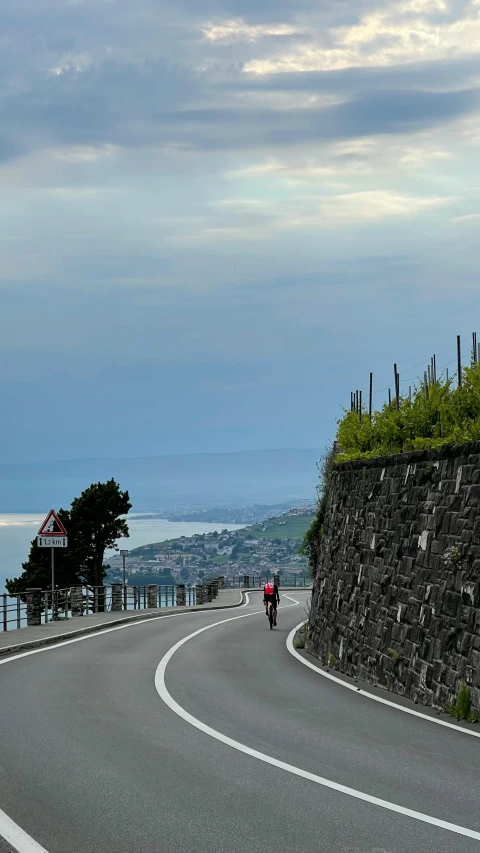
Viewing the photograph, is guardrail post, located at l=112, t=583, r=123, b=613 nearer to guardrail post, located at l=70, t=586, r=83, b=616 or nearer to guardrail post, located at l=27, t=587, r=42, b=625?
guardrail post, located at l=70, t=586, r=83, b=616

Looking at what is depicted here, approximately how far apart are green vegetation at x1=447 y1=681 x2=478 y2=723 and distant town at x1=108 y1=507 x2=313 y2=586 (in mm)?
98982

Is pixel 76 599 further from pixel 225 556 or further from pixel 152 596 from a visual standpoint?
pixel 225 556

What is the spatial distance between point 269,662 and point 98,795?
1217 cm

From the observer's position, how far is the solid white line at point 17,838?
6426mm

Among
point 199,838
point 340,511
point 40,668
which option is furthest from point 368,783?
point 340,511

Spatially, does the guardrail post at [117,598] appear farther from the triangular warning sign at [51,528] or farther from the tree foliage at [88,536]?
the tree foliage at [88,536]

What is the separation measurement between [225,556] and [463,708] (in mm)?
141625

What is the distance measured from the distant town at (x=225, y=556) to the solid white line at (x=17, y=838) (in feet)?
342

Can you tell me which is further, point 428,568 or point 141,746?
point 428,568

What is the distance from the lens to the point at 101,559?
6644 centimetres

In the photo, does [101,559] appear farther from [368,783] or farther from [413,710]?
[368,783]

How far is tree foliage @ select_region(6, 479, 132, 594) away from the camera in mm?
64000

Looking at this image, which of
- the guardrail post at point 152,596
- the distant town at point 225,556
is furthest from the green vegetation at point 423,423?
the distant town at point 225,556

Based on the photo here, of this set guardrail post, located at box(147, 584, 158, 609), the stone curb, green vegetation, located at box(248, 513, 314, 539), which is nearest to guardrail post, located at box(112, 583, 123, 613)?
the stone curb
